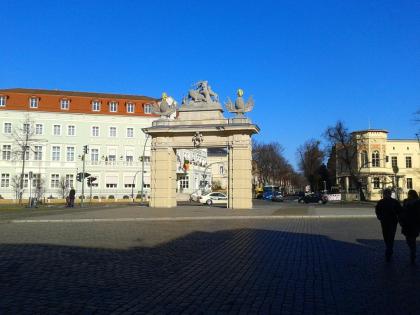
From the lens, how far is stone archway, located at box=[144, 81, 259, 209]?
37.2 m

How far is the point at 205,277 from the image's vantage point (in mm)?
8961

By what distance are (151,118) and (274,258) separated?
229ft

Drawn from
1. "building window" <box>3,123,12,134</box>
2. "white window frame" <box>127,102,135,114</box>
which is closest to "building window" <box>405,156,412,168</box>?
"white window frame" <box>127,102,135,114</box>

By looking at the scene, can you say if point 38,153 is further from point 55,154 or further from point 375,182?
point 375,182

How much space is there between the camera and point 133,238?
16406mm

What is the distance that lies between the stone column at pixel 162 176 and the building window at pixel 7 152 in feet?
142

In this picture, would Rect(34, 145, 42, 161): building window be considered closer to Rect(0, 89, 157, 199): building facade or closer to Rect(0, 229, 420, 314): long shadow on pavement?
Rect(0, 89, 157, 199): building facade

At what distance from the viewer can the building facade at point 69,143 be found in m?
72.7

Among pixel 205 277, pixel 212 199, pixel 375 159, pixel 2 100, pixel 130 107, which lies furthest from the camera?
pixel 375 159

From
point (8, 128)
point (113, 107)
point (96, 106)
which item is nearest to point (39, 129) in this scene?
point (8, 128)

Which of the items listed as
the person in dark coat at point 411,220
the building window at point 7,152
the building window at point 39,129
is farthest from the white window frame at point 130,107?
the person in dark coat at point 411,220

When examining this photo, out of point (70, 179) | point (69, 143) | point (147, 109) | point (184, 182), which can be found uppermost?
point (147, 109)

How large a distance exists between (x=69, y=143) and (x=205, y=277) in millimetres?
70780

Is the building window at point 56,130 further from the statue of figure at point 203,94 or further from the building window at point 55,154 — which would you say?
the statue of figure at point 203,94
